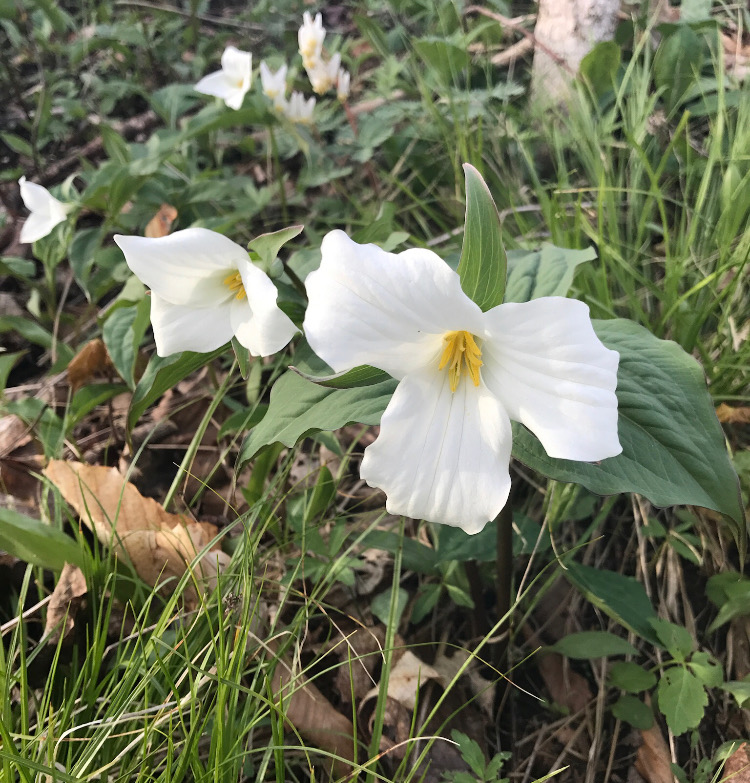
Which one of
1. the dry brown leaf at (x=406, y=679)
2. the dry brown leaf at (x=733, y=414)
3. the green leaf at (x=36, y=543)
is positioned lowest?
the dry brown leaf at (x=406, y=679)

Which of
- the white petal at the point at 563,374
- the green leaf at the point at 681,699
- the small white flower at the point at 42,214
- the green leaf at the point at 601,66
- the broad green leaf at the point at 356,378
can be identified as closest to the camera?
the white petal at the point at 563,374

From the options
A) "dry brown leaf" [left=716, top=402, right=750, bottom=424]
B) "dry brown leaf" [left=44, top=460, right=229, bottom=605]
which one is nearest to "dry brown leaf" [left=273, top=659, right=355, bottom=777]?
"dry brown leaf" [left=44, top=460, right=229, bottom=605]

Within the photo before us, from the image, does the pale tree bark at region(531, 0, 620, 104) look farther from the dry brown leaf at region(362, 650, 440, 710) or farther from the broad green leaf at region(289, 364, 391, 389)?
the dry brown leaf at region(362, 650, 440, 710)

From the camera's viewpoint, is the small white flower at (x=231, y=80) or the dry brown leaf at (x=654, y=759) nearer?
the dry brown leaf at (x=654, y=759)

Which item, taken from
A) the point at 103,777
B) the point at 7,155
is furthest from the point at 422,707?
the point at 7,155

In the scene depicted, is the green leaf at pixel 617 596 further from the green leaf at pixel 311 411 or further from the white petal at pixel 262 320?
the white petal at pixel 262 320

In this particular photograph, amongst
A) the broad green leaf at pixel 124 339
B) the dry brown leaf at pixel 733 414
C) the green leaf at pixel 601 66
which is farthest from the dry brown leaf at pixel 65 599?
the green leaf at pixel 601 66

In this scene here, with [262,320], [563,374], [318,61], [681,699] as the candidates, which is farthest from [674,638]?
[318,61]
